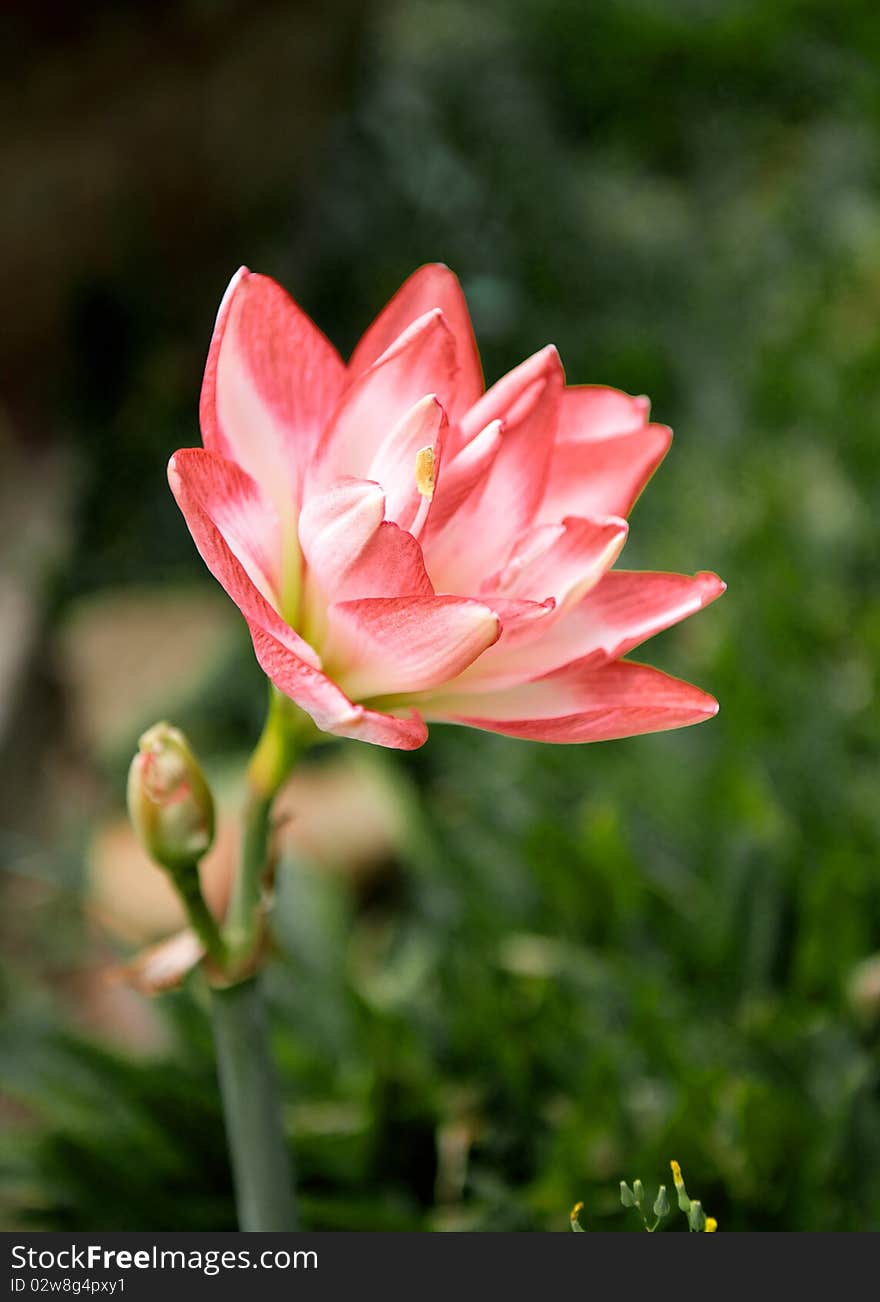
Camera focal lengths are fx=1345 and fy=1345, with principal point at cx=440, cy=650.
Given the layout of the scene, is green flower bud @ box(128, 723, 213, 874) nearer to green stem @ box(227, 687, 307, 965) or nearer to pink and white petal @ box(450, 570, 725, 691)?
green stem @ box(227, 687, 307, 965)

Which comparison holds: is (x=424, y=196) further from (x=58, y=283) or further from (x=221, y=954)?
(x=221, y=954)

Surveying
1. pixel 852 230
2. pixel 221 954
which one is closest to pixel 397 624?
pixel 221 954

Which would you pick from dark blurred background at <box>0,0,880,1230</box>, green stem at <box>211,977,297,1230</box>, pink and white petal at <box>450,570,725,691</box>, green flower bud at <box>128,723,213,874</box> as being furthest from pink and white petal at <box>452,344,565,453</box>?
dark blurred background at <box>0,0,880,1230</box>

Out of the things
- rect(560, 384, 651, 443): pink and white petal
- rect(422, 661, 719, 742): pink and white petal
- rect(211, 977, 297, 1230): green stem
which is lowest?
rect(211, 977, 297, 1230): green stem

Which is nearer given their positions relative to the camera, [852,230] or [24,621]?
[24,621]

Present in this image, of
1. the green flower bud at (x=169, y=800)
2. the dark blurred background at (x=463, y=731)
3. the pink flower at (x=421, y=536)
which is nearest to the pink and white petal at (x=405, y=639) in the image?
the pink flower at (x=421, y=536)

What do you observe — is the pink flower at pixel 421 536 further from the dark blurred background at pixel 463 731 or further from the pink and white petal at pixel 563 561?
the dark blurred background at pixel 463 731

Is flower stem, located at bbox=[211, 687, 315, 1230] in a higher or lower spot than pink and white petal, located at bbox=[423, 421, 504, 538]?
lower
